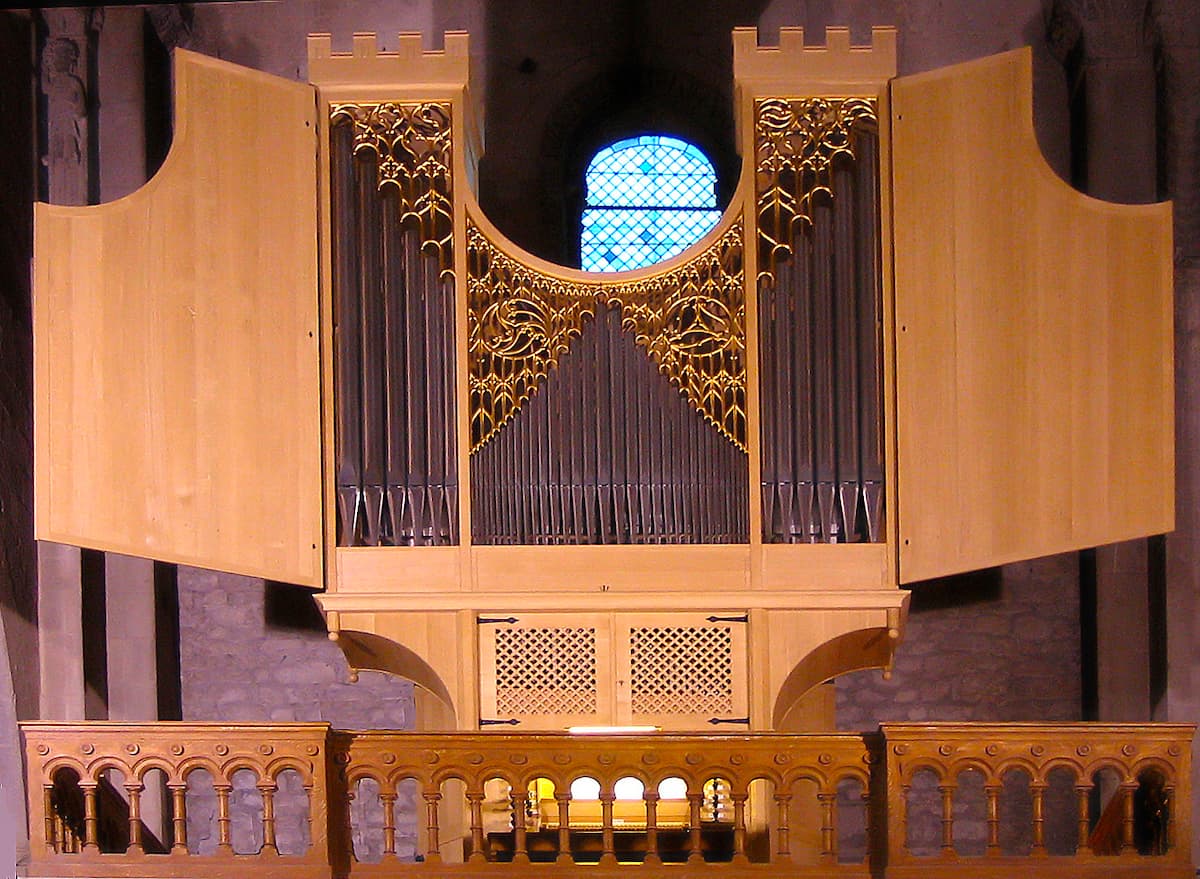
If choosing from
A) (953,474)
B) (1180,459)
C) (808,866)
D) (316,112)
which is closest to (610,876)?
(808,866)

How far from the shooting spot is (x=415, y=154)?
27.2 ft

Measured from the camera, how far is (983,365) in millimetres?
7895

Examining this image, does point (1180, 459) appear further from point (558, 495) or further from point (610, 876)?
point (610, 876)

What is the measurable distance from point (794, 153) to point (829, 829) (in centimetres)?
309

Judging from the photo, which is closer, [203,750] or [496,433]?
[203,750]

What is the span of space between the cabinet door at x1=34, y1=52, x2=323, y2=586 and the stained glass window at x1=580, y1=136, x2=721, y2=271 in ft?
12.1

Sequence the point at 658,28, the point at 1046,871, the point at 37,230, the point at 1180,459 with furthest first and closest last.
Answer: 1. the point at 658,28
2. the point at 1180,459
3. the point at 37,230
4. the point at 1046,871

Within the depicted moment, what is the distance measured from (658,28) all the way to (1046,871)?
6286 mm

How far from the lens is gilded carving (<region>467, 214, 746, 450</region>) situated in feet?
26.6

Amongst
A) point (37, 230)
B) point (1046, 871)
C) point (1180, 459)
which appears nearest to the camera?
point (1046, 871)

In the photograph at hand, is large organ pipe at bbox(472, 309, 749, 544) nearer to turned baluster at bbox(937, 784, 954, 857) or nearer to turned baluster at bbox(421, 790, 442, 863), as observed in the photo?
turned baluster at bbox(421, 790, 442, 863)

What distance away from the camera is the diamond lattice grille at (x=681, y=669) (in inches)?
314

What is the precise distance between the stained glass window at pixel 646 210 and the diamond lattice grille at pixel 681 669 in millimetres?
4005

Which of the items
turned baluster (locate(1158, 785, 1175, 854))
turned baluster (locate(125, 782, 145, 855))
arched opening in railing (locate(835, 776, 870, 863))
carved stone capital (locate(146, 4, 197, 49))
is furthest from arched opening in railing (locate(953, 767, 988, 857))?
carved stone capital (locate(146, 4, 197, 49))
